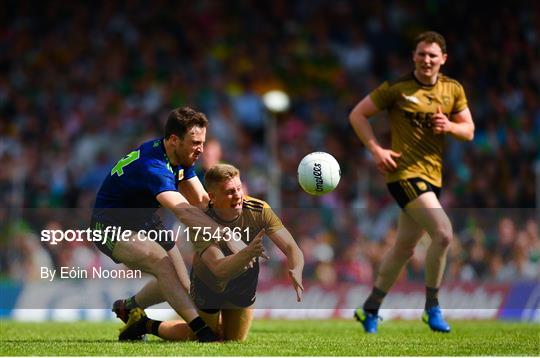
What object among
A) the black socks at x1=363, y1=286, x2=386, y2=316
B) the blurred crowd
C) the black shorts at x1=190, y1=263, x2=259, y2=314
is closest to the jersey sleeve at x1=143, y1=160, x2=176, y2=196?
the black shorts at x1=190, y1=263, x2=259, y2=314

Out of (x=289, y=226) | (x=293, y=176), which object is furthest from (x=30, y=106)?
(x=289, y=226)

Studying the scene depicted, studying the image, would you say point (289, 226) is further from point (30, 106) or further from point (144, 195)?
point (30, 106)

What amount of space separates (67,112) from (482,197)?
8.77 m

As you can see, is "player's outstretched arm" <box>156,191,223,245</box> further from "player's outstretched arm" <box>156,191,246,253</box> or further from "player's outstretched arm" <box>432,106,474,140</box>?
"player's outstretched arm" <box>432,106,474,140</box>

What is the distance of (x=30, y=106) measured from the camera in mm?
21094

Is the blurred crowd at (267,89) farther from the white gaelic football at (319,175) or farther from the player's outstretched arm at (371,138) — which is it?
the white gaelic football at (319,175)

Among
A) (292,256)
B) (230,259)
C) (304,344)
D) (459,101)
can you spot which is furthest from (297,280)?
(459,101)

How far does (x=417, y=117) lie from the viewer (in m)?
9.70

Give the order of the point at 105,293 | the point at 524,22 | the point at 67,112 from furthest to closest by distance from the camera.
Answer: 1. the point at 67,112
2. the point at 524,22
3. the point at 105,293

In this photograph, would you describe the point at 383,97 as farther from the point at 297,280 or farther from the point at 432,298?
the point at 297,280

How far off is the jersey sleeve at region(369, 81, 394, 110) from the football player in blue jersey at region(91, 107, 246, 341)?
2.08 metres

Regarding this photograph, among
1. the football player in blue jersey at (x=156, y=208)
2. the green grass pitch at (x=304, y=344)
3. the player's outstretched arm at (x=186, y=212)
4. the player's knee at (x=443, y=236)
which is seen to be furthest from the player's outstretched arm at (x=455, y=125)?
the player's outstretched arm at (x=186, y=212)

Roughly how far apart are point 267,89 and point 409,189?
33.9 ft

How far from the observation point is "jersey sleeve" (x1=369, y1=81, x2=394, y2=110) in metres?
9.77
